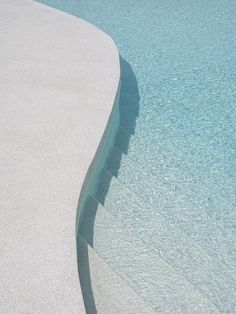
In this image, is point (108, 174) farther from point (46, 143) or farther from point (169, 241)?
point (169, 241)

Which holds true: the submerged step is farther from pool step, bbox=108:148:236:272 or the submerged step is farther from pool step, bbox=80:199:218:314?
pool step, bbox=80:199:218:314

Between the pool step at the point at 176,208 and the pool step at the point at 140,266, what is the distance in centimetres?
55

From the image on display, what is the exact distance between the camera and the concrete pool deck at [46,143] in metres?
2.74

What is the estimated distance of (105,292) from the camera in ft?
10.2

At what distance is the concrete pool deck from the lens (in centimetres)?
274

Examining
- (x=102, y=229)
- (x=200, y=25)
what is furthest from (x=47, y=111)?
(x=200, y=25)

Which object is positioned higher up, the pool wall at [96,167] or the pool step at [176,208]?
the pool wall at [96,167]

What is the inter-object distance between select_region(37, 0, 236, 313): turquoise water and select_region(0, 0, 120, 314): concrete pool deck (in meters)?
0.49

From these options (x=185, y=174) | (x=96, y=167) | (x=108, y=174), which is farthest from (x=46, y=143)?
(x=185, y=174)

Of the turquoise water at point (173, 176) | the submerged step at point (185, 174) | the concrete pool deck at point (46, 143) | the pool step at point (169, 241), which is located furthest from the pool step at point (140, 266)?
the submerged step at point (185, 174)

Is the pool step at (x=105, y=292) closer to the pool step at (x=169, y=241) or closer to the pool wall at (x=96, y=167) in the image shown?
the pool wall at (x=96, y=167)

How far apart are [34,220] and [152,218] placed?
145 centimetres

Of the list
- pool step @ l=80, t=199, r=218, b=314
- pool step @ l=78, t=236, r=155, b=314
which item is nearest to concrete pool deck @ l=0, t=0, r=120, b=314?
pool step @ l=78, t=236, r=155, b=314

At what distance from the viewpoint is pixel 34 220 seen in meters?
3.19
